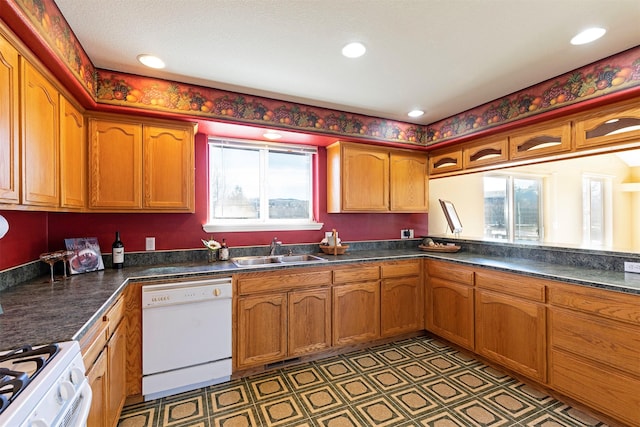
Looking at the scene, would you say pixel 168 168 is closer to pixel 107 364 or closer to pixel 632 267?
pixel 107 364

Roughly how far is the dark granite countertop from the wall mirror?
173 centimetres

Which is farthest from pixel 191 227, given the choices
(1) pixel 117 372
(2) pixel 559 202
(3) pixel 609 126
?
(2) pixel 559 202

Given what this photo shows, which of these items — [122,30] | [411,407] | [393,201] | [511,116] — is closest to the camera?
[122,30]

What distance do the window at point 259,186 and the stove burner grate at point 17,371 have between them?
1912 mm

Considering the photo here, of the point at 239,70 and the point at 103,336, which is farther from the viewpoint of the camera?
the point at 239,70

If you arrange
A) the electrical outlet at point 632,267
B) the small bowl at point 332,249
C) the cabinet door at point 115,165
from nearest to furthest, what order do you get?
the electrical outlet at point 632,267
the cabinet door at point 115,165
the small bowl at point 332,249

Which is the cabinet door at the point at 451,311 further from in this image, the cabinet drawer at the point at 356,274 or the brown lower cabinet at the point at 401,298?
the cabinet drawer at the point at 356,274

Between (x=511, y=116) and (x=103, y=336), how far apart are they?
347cm

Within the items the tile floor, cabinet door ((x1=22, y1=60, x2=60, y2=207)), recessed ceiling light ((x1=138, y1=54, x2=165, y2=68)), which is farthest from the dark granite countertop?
recessed ceiling light ((x1=138, y1=54, x2=165, y2=68))

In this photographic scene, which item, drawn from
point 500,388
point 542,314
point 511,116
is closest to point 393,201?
point 511,116

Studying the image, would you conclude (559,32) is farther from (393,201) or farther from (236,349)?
(236,349)

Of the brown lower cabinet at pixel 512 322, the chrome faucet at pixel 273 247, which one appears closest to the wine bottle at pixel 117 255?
the chrome faucet at pixel 273 247

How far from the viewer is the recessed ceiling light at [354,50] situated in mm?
1994

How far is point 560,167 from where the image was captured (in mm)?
4484
